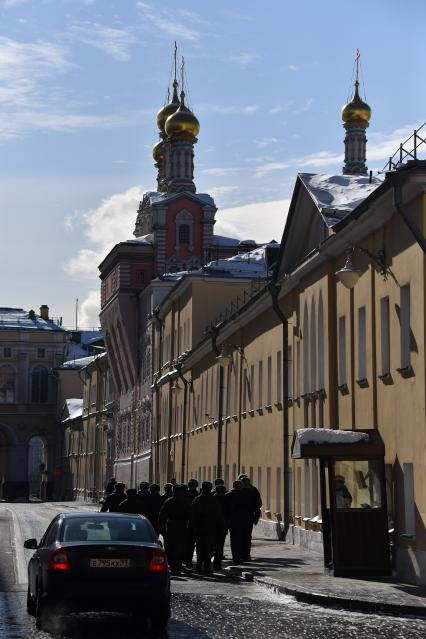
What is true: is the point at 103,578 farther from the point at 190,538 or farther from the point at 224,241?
the point at 224,241

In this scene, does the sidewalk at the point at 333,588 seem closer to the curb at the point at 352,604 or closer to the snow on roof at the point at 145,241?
the curb at the point at 352,604

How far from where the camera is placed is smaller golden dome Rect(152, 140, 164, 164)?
338ft

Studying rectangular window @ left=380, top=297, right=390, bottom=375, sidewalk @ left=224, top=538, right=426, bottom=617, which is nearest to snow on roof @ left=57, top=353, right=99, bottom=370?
sidewalk @ left=224, top=538, right=426, bottom=617

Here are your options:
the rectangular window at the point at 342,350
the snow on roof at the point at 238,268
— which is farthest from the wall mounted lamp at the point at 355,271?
the snow on roof at the point at 238,268

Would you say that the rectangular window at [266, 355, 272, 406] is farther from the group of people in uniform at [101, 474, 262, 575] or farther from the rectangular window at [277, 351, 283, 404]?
the group of people in uniform at [101, 474, 262, 575]

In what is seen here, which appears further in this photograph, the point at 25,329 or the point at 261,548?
the point at 25,329

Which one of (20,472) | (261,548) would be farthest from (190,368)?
(20,472)

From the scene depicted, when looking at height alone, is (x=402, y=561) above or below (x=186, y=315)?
below

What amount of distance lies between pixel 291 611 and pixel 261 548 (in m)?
13.7

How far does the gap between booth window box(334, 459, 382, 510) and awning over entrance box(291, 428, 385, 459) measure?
0.55ft

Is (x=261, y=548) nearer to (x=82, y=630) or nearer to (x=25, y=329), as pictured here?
(x=82, y=630)

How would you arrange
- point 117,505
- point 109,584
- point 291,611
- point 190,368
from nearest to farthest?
1. point 109,584
2. point 291,611
3. point 117,505
4. point 190,368

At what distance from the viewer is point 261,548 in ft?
100

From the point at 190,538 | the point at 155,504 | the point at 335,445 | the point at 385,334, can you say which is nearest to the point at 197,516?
the point at 190,538
